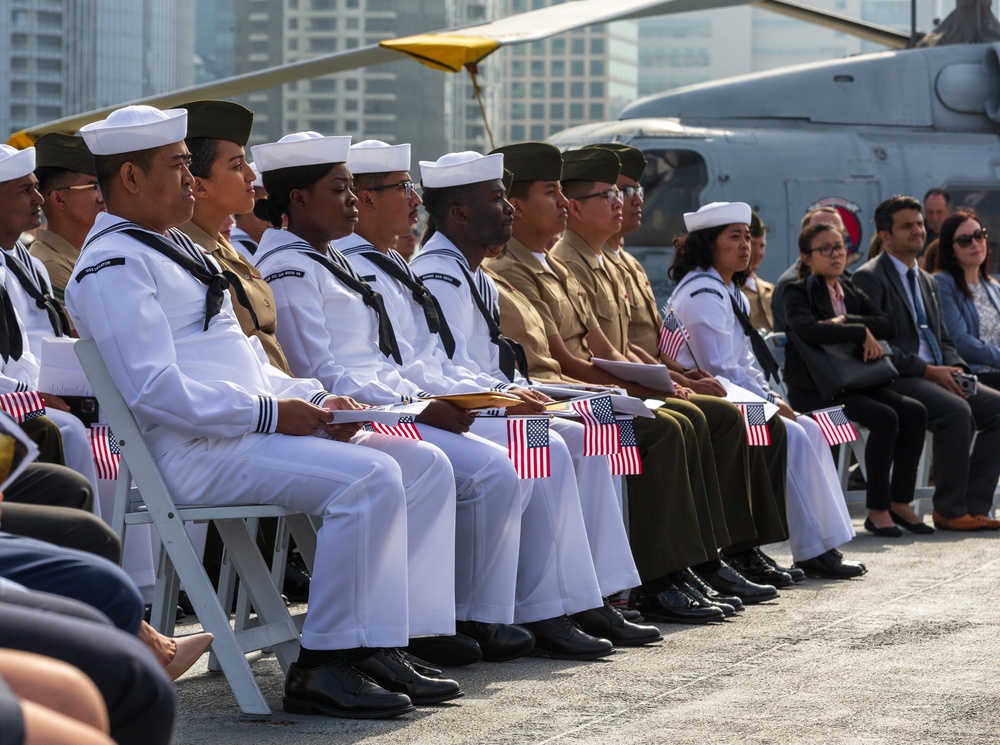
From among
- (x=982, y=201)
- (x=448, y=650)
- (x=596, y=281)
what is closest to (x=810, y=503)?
(x=596, y=281)

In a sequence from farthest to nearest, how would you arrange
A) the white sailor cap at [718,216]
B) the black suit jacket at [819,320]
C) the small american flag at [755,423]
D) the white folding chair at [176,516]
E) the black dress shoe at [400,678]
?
the black suit jacket at [819,320] < the white sailor cap at [718,216] < the small american flag at [755,423] < the black dress shoe at [400,678] < the white folding chair at [176,516]

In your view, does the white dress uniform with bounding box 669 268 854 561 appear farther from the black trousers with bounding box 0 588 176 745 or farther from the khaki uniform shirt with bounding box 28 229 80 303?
the black trousers with bounding box 0 588 176 745

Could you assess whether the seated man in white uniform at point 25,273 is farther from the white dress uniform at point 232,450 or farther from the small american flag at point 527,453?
the small american flag at point 527,453

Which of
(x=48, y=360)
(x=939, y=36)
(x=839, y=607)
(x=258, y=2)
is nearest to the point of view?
(x=48, y=360)

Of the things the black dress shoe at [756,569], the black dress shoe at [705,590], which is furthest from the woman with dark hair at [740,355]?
the black dress shoe at [705,590]

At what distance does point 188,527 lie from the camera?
4.52 meters

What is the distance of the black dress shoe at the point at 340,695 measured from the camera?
11.8 ft

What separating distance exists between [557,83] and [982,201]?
518 ft

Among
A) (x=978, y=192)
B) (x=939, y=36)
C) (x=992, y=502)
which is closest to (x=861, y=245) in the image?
(x=978, y=192)

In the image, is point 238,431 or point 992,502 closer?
point 238,431

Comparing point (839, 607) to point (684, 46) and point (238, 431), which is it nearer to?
point (238, 431)

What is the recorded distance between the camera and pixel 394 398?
14.0 feet

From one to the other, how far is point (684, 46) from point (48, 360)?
186790 millimetres

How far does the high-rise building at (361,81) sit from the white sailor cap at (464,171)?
442ft
